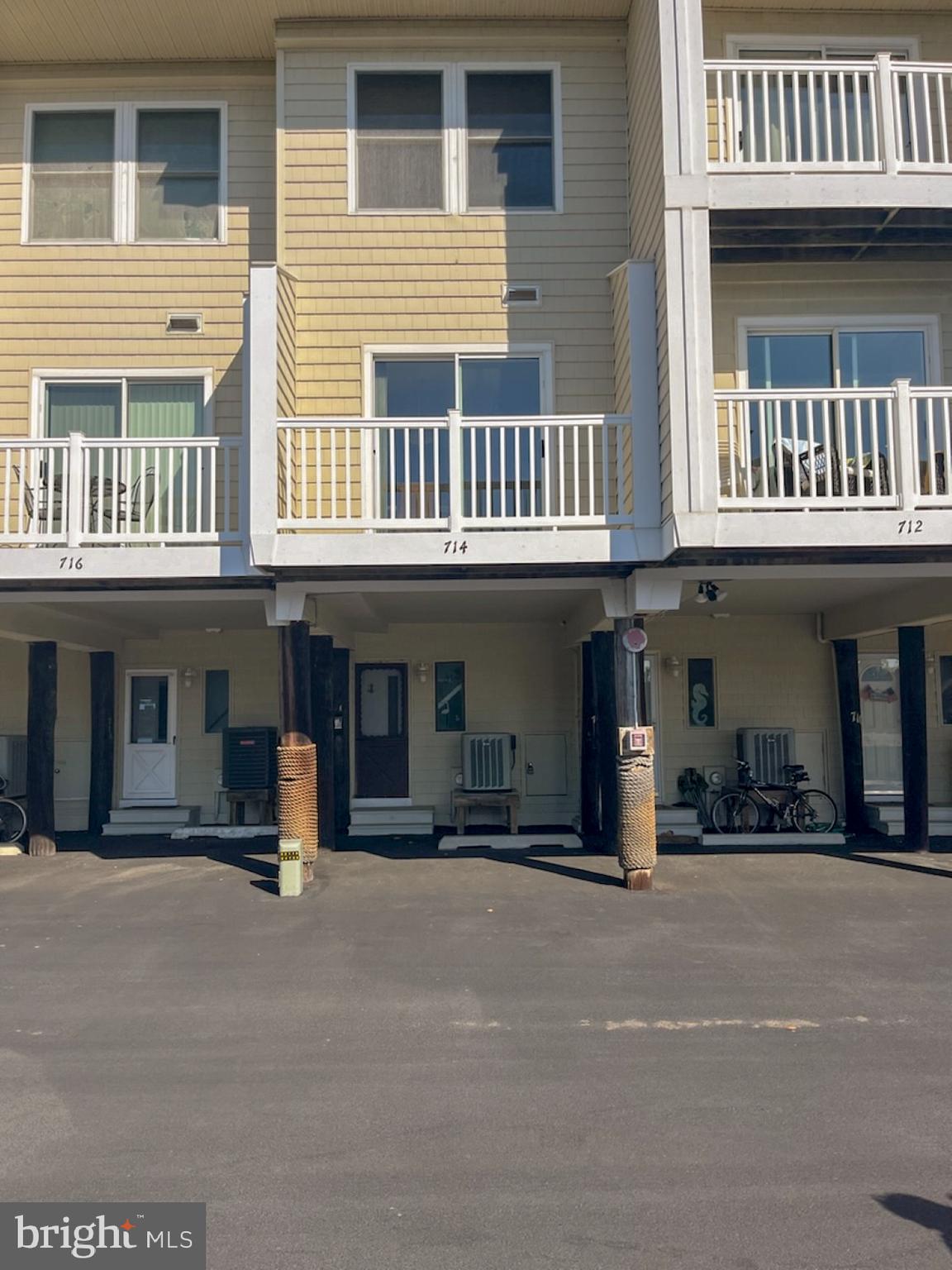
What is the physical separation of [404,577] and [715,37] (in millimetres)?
6868

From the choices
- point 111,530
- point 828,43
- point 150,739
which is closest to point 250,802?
point 150,739

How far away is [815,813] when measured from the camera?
11945 mm

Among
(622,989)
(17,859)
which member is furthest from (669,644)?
(17,859)

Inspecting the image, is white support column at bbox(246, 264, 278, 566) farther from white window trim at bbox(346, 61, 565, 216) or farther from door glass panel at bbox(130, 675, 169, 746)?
door glass panel at bbox(130, 675, 169, 746)

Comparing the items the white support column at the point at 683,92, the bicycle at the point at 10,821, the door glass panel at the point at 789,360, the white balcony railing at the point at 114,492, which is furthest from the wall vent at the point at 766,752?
the bicycle at the point at 10,821

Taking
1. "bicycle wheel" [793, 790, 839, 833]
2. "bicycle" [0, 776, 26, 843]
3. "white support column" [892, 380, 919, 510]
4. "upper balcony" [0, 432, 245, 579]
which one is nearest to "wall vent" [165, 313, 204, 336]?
"upper balcony" [0, 432, 245, 579]

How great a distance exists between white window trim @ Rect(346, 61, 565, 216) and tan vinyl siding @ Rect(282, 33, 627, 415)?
0.06 metres

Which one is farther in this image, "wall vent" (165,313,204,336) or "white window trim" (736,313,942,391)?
"wall vent" (165,313,204,336)

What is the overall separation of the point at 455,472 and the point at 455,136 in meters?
4.44

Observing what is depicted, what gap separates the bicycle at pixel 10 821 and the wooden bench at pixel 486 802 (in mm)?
5373

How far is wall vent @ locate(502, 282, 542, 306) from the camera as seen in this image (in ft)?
32.2

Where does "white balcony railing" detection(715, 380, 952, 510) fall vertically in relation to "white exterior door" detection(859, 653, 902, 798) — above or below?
above

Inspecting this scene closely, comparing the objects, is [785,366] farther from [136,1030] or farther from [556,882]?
[136,1030]

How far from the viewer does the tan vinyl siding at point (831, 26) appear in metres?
9.84
